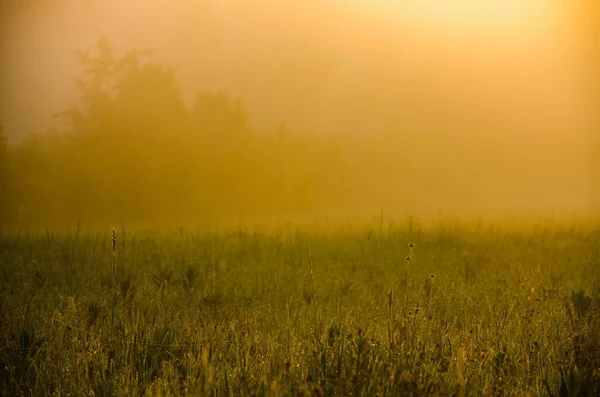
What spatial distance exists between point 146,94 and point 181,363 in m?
17.6

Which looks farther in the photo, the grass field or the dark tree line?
the dark tree line

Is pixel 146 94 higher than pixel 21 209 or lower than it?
higher

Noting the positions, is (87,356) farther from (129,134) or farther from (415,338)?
(129,134)

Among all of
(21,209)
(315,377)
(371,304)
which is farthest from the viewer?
(21,209)

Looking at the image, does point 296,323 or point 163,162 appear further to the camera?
point 163,162

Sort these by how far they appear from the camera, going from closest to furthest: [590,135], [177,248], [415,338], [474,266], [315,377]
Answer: [315,377] → [415,338] → [474,266] → [590,135] → [177,248]

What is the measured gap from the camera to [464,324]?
338cm

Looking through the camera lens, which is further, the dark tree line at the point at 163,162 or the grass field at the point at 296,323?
the dark tree line at the point at 163,162

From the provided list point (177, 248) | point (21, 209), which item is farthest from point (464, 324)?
point (21, 209)

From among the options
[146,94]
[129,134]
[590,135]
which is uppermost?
[146,94]

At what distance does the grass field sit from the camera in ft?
7.43

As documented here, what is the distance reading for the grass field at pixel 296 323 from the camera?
2264 millimetres

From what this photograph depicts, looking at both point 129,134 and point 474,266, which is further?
point 129,134

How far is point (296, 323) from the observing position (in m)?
3.19
